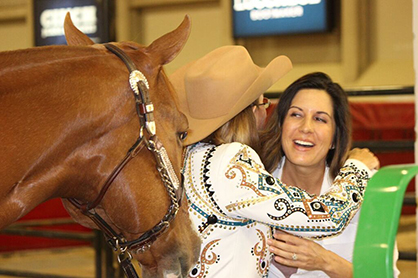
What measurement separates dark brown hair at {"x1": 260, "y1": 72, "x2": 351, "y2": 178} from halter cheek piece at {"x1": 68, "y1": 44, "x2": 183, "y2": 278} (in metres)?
0.67

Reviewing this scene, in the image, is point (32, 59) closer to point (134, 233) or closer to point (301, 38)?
point (134, 233)

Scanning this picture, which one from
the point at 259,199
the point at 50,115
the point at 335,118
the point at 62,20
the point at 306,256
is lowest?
the point at 306,256

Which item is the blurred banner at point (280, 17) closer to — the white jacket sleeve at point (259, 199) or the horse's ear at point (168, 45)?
the white jacket sleeve at point (259, 199)

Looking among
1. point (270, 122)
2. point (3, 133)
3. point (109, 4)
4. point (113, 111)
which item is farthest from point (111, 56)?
point (109, 4)

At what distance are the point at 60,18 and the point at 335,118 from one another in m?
2.47

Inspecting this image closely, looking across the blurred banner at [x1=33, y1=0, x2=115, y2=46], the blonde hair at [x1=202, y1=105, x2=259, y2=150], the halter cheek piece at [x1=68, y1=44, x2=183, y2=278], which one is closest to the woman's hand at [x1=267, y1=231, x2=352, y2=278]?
the blonde hair at [x1=202, y1=105, x2=259, y2=150]

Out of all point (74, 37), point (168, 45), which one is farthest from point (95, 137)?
point (74, 37)

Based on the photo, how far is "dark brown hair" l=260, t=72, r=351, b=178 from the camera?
5.82 ft

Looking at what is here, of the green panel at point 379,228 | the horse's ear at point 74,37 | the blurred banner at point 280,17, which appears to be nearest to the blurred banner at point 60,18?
the blurred banner at point 280,17

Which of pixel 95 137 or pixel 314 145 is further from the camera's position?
pixel 314 145

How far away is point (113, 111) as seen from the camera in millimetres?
1061

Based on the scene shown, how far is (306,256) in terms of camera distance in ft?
4.87

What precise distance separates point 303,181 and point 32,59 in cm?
100

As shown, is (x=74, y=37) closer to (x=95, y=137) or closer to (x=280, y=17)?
(x=95, y=137)
